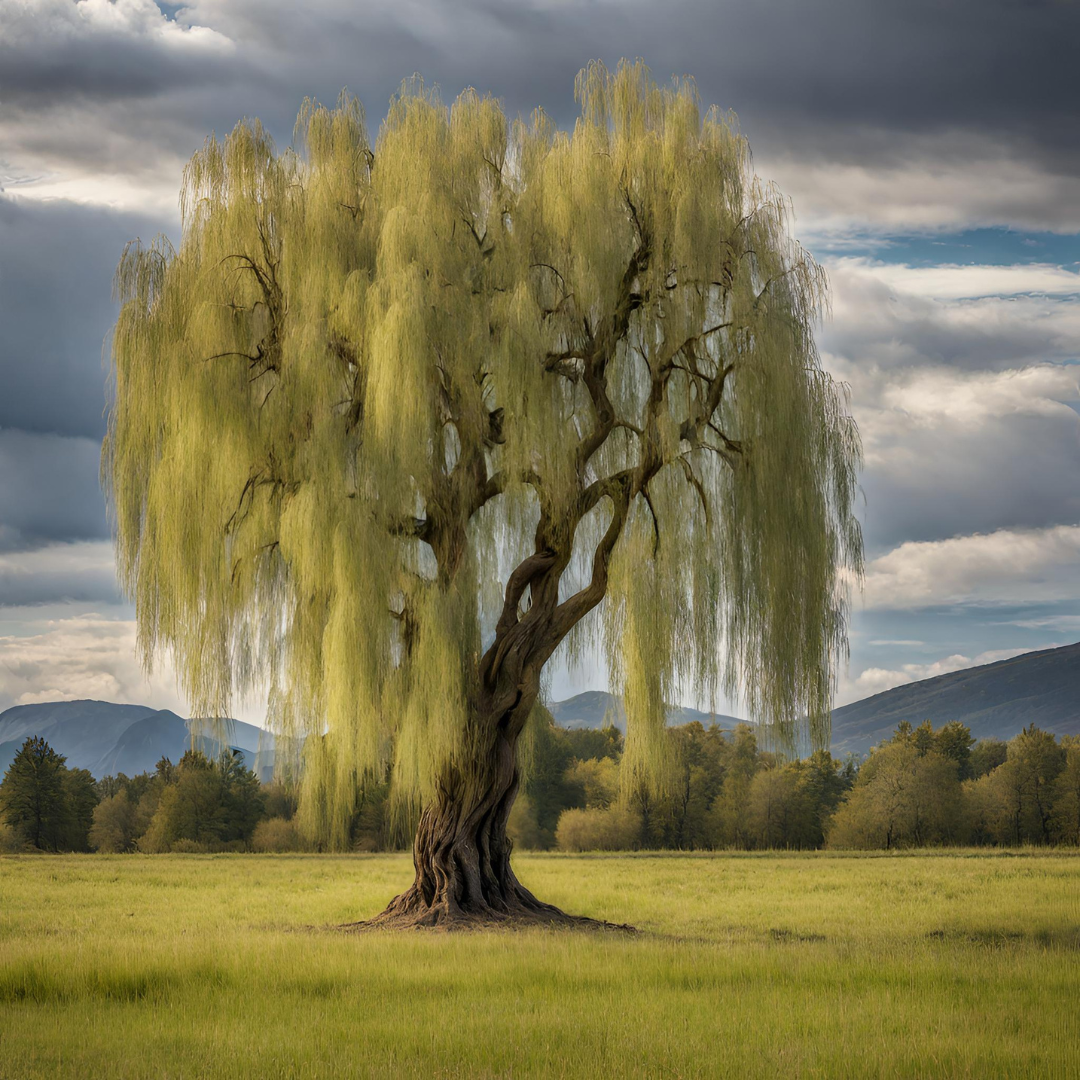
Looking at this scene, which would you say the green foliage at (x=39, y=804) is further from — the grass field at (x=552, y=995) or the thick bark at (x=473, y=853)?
the thick bark at (x=473, y=853)

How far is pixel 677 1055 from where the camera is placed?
31.3ft

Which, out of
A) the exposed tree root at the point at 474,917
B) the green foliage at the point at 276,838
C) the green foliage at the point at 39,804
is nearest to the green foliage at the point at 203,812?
the green foliage at the point at 276,838

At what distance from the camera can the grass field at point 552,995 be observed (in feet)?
30.9

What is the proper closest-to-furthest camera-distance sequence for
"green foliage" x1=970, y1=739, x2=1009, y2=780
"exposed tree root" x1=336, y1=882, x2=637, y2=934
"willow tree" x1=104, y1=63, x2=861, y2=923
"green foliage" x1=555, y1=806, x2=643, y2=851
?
1. "willow tree" x1=104, y1=63, x2=861, y2=923
2. "exposed tree root" x1=336, y1=882, x2=637, y2=934
3. "green foliage" x1=555, y1=806, x2=643, y2=851
4. "green foliage" x1=970, y1=739, x2=1009, y2=780

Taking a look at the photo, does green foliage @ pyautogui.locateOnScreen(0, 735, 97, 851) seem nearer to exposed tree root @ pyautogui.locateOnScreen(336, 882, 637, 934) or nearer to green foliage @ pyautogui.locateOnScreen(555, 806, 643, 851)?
green foliage @ pyautogui.locateOnScreen(555, 806, 643, 851)

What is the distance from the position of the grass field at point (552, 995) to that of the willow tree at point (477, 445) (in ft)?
10.2

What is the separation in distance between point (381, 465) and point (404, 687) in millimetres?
3291

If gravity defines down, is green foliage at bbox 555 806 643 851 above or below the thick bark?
below

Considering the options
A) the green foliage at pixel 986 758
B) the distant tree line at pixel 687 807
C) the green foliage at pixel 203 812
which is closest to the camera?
the distant tree line at pixel 687 807

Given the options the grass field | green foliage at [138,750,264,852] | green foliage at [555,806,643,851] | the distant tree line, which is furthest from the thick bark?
green foliage at [138,750,264,852]

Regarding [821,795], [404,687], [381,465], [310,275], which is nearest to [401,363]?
[381,465]

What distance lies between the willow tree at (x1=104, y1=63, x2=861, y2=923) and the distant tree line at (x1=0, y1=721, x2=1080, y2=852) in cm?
3946

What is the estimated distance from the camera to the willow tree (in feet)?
53.2

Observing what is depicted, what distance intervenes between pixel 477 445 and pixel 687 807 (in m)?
50.7
